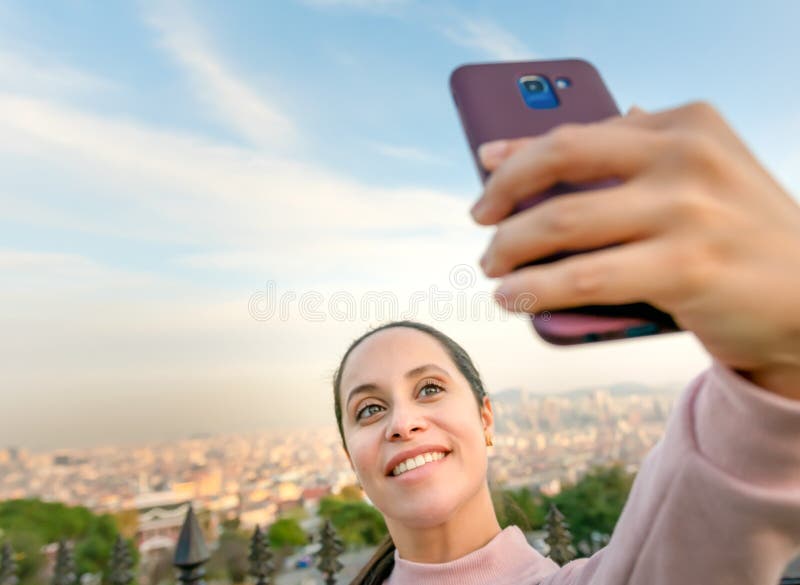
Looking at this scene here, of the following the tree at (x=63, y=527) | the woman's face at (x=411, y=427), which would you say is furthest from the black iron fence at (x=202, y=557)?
the tree at (x=63, y=527)

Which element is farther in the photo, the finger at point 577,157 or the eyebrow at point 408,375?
the eyebrow at point 408,375

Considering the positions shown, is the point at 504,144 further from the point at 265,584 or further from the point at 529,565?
the point at 265,584

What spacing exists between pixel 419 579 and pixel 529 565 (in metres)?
0.29

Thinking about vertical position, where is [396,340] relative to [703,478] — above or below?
above

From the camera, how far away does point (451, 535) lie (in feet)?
5.04

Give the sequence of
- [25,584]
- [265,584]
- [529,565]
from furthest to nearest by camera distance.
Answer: [25,584]
[265,584]
[529,565]

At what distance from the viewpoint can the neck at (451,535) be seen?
60.4 inches

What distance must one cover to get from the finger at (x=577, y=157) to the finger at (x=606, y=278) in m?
0.07

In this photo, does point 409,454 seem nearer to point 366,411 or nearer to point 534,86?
point 366,411

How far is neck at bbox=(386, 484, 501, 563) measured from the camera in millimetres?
1535

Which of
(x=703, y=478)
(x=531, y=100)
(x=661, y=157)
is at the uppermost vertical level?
(x=531, y=100)

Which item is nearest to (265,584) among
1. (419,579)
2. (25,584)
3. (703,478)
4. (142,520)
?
(419,579)

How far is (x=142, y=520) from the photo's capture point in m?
18.0

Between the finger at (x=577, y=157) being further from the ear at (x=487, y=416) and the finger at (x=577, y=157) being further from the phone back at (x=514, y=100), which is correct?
the ear at (x=487, y=416)
